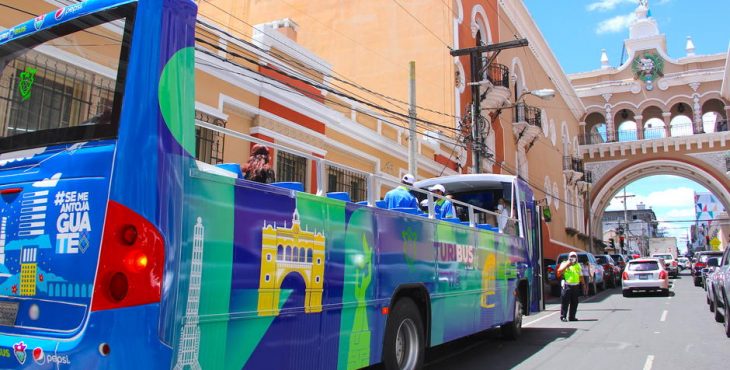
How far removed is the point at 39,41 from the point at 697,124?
48.0 m

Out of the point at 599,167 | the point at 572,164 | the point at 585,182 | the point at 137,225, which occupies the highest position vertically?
the point at 599,167

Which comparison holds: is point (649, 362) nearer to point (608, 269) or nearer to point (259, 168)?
point (259, 168)

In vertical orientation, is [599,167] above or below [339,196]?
above

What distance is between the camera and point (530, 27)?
33.6 metres

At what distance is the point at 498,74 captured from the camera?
26.3 m

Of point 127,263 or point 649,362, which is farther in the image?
point 649,362

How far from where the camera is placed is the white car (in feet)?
70.9

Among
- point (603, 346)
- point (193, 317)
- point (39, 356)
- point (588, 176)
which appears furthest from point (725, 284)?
point (588, 176)

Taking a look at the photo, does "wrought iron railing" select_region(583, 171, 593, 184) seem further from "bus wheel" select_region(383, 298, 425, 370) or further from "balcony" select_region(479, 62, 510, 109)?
"bus wheel" select_region(383, 298, 425, 370)

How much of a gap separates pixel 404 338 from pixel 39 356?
4012 mm

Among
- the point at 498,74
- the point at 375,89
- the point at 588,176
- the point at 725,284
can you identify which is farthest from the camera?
the point at 588,176

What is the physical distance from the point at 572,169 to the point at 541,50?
34.8 ft

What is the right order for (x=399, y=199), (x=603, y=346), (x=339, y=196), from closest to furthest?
(x=339, y=196) → (x=399, y=199) → (x=603, y=346)

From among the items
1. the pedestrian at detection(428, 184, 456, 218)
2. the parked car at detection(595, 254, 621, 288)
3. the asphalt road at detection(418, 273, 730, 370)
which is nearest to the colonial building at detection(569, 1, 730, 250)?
the parked car at detection(595, 254, 621, 288)
